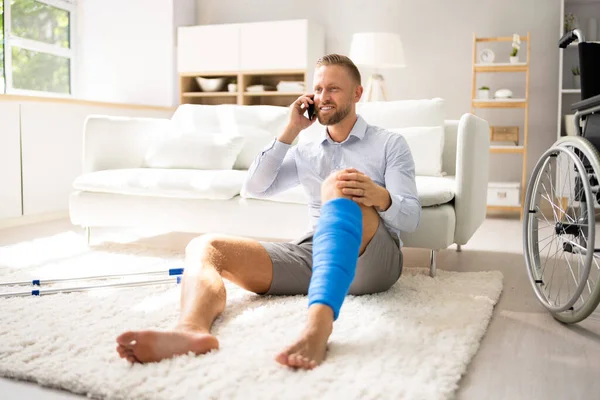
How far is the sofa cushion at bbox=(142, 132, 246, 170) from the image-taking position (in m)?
3.10

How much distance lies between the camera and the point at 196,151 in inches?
123

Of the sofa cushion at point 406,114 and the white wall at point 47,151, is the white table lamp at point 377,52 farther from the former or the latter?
the white wall at point 47,151

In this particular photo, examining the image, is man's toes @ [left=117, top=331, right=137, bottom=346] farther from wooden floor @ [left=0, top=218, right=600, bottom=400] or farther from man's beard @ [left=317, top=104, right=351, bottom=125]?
man's beard @ [left=317, top=104, right=351, bottom=125]

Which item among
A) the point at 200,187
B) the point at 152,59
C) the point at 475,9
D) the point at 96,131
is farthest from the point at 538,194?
the point at 152,59

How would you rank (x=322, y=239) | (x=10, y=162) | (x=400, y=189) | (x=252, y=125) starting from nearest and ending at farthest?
(x=322, y=239), (x=400, y=189), (x=252, y=125), (x=10, y=162)

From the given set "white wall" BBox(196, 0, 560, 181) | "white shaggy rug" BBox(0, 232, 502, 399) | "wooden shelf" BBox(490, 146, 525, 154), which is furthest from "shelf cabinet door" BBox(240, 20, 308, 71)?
"white shaggy rug" BBox(0, 232, 502, 399)

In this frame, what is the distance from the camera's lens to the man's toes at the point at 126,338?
1.31 meters

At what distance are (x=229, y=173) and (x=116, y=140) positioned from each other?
2.37 feet

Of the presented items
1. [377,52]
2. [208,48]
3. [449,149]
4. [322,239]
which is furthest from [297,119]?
[208,48]

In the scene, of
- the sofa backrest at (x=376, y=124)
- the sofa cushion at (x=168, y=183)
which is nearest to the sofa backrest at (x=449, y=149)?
the sofa backrest at (x=376, y=124)

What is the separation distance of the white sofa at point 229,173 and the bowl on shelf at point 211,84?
2.16 meters

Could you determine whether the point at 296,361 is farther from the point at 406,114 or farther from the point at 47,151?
the point at 47,151

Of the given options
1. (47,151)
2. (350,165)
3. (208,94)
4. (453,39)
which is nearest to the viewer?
(350,165)

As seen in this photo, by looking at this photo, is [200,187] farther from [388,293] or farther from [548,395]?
[548,395]
